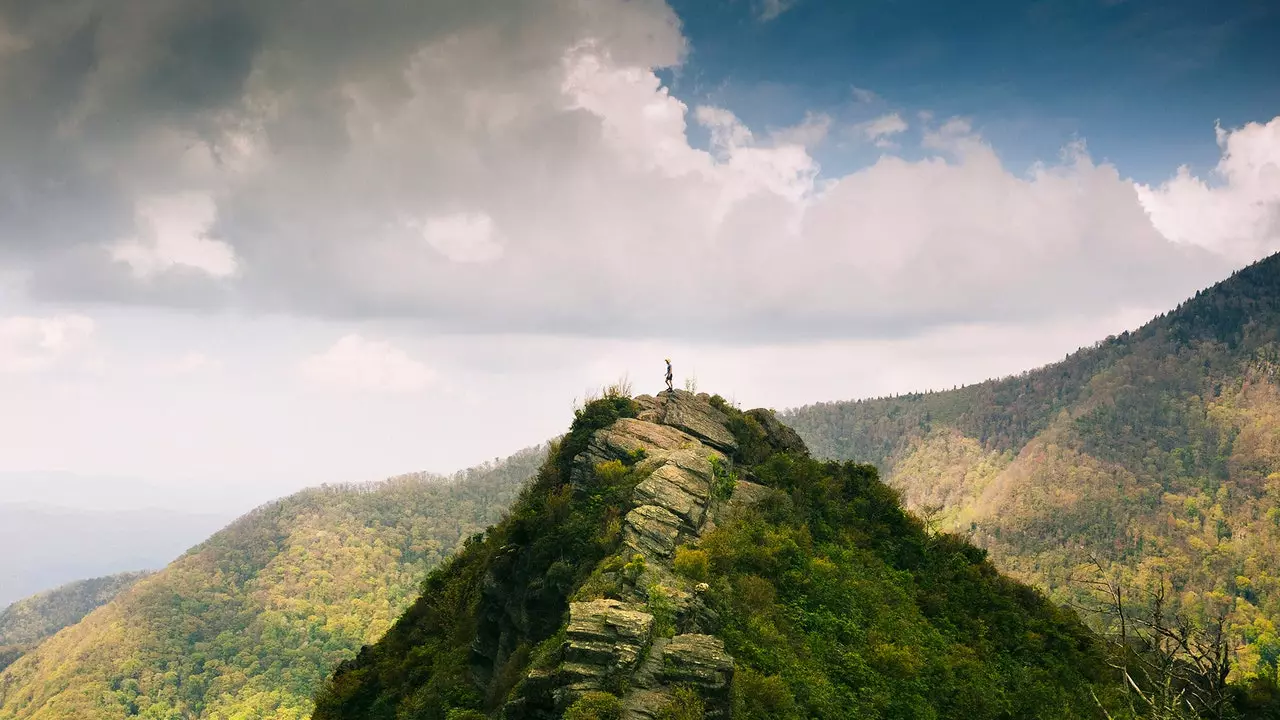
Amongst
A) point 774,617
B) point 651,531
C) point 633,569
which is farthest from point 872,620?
point 633,569

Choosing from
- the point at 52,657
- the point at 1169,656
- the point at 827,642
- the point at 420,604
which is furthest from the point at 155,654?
the point at 1169,656

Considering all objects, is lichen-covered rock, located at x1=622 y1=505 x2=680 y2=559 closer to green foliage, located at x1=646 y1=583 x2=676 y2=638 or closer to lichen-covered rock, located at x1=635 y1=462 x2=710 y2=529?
lichen-covered rock, located at x1=635 y1=462 x2=710 y2=529

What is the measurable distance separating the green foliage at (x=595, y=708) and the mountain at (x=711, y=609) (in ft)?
0.17

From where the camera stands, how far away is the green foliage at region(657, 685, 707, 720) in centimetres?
1631

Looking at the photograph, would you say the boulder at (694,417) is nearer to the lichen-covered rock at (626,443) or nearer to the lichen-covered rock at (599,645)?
the lichen-covered rock at (626,443)

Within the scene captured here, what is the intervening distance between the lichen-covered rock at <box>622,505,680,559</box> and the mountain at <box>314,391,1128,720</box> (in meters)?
0.07

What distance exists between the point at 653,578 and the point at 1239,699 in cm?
2966

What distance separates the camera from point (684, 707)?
16.5 metres

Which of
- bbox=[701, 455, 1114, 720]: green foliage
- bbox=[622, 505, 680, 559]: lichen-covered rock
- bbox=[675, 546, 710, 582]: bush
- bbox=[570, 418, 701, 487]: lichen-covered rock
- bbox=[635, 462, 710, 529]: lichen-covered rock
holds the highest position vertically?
bbox=[570, 418, 701, 487]: lichen-covered rock

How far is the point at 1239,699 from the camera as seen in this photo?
3106cm

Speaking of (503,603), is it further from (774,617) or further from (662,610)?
(774,617)

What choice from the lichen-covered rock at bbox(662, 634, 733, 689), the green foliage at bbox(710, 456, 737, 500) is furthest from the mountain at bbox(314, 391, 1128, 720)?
the green foliage at bbox(710, 456, 737, 500)

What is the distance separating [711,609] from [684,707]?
216 inches

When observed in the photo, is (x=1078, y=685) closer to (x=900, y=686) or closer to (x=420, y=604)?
(x=900, y=686)
